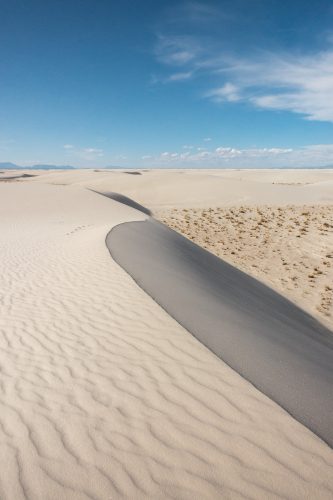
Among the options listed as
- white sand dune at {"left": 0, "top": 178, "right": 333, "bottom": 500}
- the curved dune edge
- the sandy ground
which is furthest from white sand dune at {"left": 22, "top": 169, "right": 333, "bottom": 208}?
white sand dune at {"left": 0, "top": 178, "right": 333, "bottom": 500}

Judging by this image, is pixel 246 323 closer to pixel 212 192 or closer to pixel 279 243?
pixel 279 243

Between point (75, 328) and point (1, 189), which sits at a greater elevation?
point (1, 189)

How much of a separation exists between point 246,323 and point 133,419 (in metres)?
3.42

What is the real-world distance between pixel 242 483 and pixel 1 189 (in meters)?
34.6

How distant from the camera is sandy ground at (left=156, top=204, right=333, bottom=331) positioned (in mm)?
11562

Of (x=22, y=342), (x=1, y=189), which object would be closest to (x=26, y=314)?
(x=22, y=342)

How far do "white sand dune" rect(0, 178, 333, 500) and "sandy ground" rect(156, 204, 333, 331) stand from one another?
6.51 meters

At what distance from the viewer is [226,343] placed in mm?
4828

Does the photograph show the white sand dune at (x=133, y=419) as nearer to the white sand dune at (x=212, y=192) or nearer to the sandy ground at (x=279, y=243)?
the sandy ground at (x=279, y=243)

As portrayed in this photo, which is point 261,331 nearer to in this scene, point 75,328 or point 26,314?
point 75,328

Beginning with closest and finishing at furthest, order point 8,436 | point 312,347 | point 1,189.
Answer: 1. point 8,436
2. point 312,347
3. point 1,189

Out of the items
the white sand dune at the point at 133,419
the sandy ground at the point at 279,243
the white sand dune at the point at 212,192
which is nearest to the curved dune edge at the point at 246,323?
the white sand dune at the point at 133,419

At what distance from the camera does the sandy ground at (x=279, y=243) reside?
455 inches

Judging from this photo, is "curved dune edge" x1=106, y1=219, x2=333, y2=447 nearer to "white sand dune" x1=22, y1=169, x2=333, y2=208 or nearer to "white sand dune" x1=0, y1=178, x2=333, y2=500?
"white sand dune" x1=0, y1=178, x2=333, y2=500
